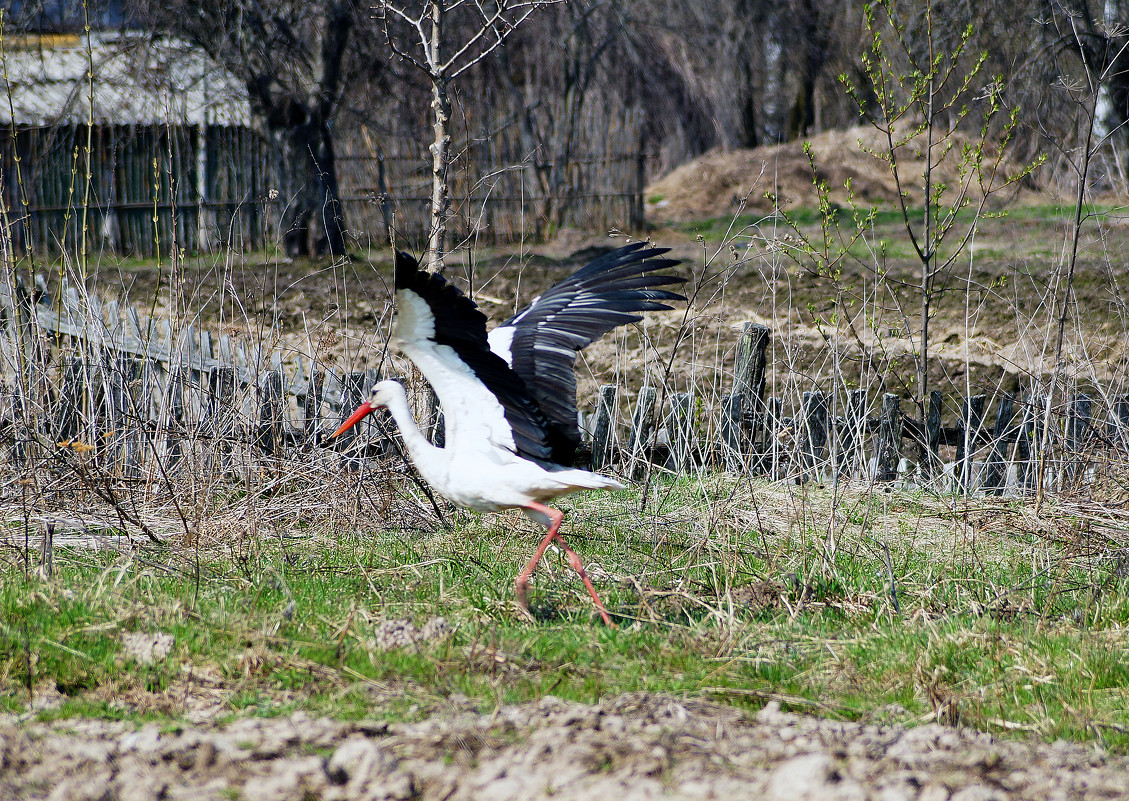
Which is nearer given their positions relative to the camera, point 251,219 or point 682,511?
point 682,511

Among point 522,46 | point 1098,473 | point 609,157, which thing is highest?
point 522,46

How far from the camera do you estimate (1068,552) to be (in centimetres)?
470

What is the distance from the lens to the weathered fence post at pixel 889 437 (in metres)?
6.11

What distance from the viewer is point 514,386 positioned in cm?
410

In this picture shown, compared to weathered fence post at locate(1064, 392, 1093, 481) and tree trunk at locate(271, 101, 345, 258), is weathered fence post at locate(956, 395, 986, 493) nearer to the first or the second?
weathered fence post at locate(1064, 392, 1093, 481)

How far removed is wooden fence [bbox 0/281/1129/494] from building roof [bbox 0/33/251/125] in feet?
21.1

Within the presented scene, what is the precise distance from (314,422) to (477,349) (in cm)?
210

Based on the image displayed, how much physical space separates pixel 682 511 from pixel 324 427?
2.15 m

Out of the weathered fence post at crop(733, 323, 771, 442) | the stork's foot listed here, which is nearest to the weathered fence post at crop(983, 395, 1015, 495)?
the weathered fence post at crop(733, 323, 771, 442)

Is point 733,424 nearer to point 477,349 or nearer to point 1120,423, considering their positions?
point 1120,423

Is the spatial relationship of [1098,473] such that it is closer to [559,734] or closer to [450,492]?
[450,492]

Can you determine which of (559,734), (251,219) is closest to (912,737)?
(559,734)

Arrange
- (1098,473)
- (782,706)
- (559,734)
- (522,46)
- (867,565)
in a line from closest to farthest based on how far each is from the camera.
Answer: (559,734), (782,706), (867,565), (1098,473), (522,46)

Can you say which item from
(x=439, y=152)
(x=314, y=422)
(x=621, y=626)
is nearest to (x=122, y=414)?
(x=314, y=422)
